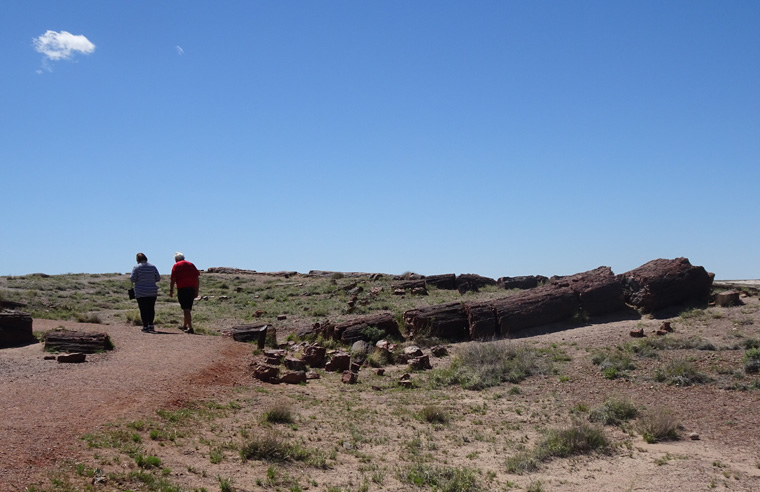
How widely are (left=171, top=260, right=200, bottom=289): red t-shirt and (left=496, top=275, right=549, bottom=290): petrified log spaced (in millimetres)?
16164

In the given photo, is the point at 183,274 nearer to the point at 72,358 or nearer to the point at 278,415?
the point at 72,358

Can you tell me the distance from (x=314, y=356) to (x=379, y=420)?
192 inches

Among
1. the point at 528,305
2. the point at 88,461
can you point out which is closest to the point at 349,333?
the point at 528,305

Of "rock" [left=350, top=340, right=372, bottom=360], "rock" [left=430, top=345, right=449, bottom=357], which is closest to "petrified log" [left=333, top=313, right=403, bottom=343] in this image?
"rock" [left=350, top=340, right=372, bottom=360]

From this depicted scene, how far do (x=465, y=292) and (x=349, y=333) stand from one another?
10151 millimetres

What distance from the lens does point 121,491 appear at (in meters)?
6.41

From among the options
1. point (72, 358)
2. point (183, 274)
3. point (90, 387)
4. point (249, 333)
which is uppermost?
point (183, 274)

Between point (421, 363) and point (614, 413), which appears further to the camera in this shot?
point (421, 363)

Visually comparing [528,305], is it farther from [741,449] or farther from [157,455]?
[157,455]

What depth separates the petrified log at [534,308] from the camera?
19203 millimetres

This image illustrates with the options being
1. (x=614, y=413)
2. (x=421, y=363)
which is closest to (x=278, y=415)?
(x=614, y=413)

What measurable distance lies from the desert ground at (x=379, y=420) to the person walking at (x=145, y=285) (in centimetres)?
73

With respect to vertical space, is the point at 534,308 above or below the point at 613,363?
above

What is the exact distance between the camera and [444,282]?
29266 mm
